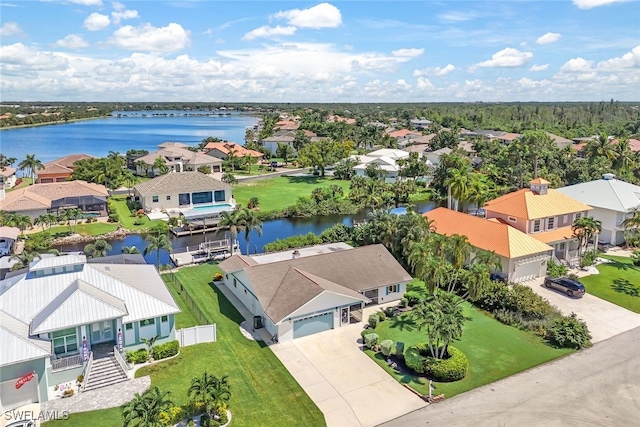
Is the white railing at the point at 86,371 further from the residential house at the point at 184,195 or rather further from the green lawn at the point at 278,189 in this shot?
the green lawn at the point at 278,189

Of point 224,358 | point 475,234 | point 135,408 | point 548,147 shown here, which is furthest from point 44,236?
point 548,147

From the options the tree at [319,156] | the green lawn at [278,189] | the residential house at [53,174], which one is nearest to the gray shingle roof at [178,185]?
the green lawn at [278,189]

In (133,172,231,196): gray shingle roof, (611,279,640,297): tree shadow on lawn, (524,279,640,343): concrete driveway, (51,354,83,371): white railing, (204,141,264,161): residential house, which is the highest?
(204,141,264,161): residential house

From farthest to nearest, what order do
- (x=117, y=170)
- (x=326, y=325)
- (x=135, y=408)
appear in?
(x=117, y=170), (x=326, y=325), (x=135, y=408)

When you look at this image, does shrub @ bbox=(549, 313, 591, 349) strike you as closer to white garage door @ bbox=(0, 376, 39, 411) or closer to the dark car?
the dark car

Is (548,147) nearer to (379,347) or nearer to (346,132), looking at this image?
(346,132)

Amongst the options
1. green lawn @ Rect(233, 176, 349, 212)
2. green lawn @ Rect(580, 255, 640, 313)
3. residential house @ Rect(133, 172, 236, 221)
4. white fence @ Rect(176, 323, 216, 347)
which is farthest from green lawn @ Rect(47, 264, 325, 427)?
green lawn @ Rect(233, 176, 349, 212)

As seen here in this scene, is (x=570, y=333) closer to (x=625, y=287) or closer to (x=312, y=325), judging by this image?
(x=625, y=287)
